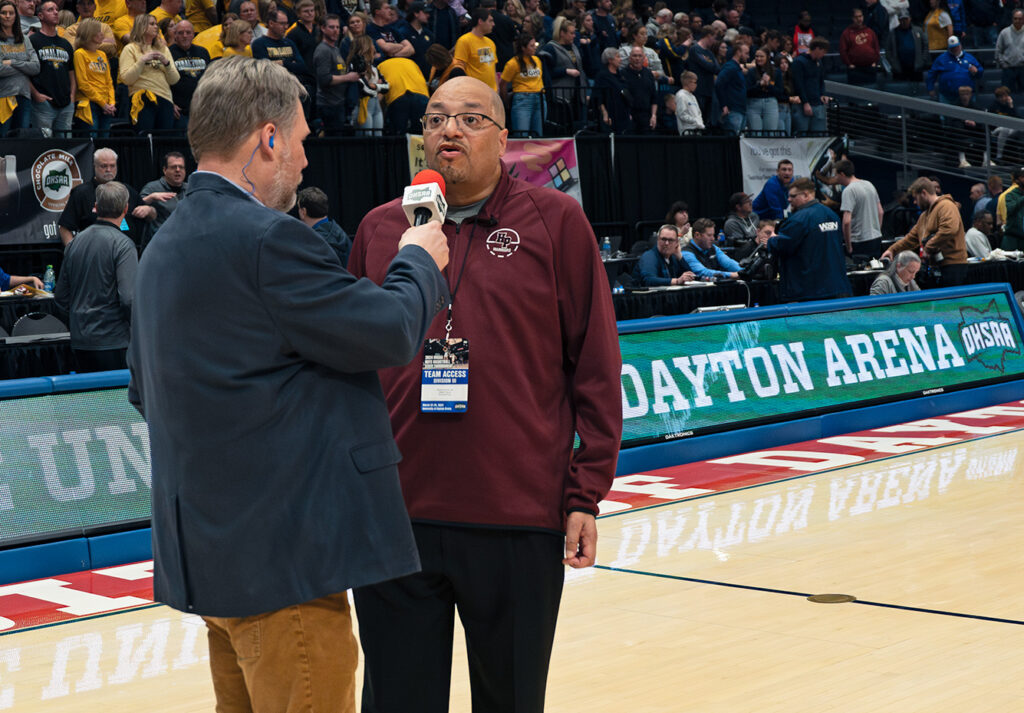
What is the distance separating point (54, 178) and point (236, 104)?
991 cm

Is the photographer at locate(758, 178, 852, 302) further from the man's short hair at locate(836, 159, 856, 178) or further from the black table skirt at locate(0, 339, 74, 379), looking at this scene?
the black table skirt at locate(0, 339, 74, 379)

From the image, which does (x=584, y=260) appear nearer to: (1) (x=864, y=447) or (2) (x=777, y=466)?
(2) (x=777, y=466)

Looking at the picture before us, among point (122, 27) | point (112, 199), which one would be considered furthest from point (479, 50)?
point (112, 199)

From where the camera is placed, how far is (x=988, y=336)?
11.1 meters

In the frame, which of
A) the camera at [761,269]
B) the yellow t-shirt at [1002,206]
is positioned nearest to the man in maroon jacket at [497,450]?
the camera at [761,269]

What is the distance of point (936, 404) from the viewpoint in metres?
10.5

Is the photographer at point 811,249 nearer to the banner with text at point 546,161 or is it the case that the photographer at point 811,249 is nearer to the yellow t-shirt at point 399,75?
the banner with text at point 546,161

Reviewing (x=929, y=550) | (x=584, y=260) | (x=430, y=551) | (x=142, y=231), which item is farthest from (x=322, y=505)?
(x=142, y=231)

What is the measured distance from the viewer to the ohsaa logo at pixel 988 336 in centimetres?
1090

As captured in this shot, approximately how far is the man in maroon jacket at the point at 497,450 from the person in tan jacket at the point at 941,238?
12.0 meters

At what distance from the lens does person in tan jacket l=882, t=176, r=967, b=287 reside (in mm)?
14039

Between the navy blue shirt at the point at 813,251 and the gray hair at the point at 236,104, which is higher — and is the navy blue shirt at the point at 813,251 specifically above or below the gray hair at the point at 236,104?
below

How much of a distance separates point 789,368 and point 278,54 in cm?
598

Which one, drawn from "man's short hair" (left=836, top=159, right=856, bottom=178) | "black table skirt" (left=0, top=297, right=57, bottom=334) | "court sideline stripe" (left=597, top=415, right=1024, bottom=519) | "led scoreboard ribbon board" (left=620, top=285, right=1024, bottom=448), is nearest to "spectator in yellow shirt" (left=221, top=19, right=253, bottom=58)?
"black table skirt" (left=0, top=297, right=57, bottom=334)
